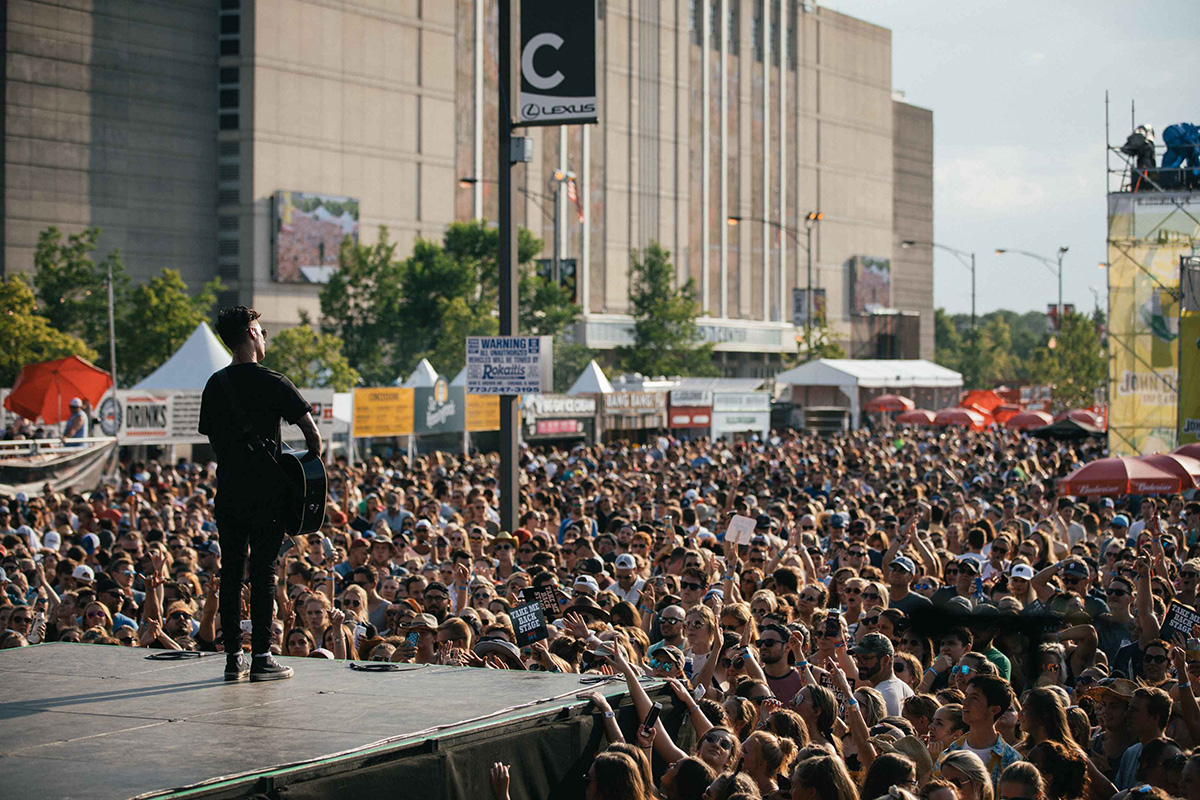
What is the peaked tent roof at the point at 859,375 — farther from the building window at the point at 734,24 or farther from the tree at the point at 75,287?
the building window at the point at 734,24

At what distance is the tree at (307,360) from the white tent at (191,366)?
21.0 meters

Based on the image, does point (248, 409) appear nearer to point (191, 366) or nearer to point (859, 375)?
point (191, 366)

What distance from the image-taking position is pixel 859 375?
2004 inches

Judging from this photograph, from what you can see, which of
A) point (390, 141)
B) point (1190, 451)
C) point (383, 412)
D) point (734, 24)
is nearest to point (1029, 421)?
point (383, 412)

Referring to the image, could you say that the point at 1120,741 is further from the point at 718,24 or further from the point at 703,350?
the point at 718,24

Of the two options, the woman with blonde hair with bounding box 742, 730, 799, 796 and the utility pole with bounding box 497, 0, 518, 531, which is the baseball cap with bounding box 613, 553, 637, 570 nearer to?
the utility pole with bounding box 497, 0, 518, 531

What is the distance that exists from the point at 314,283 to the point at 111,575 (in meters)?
55.6

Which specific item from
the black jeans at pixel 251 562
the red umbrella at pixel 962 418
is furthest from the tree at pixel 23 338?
the black jeans at pixel 251 562

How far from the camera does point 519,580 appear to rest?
10594 mm

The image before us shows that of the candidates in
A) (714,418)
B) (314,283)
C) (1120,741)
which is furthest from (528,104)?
(314,283)

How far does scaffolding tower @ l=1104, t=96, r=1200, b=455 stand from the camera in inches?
1135

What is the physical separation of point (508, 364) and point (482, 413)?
15404 millimetres

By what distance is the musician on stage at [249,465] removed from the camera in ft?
18.9

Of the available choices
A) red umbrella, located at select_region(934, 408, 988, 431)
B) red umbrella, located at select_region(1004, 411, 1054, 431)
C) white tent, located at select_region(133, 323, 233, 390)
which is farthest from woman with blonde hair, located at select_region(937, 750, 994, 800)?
red umbrella, located at select_region(934, 408, 988, 431)
